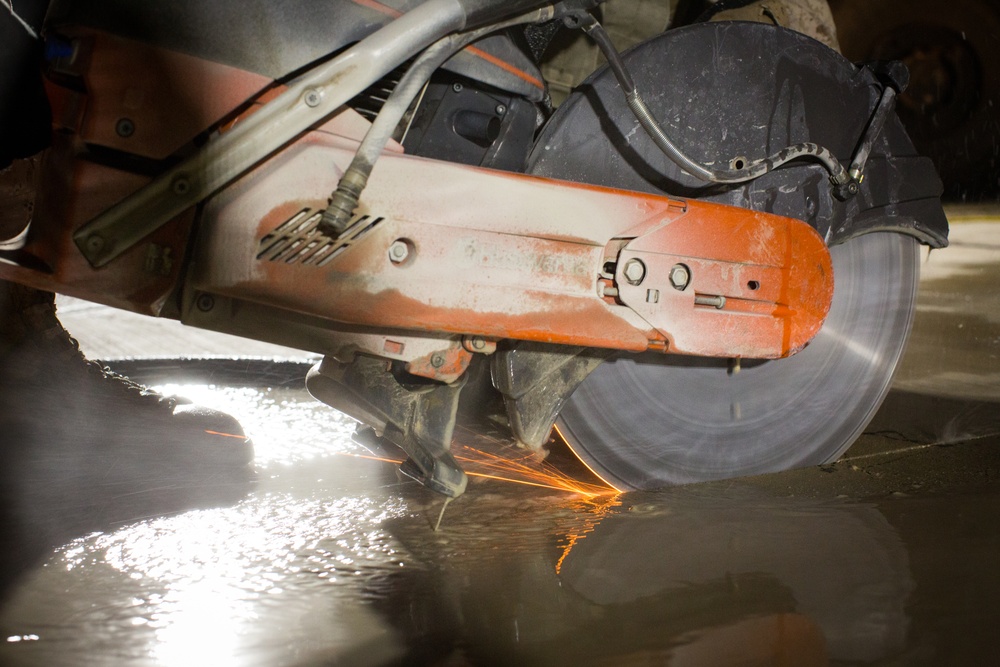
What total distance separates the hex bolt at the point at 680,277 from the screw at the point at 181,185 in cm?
80

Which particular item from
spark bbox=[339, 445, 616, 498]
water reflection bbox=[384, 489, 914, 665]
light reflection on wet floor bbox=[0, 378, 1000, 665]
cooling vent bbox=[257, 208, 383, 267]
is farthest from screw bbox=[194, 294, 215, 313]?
spark bbox=[339, 445, 616, 498]

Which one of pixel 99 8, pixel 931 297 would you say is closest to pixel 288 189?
pixel 99 8

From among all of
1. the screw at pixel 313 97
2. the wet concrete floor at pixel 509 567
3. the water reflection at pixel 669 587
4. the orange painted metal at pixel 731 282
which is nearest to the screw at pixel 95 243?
the screw at pixel 313 97

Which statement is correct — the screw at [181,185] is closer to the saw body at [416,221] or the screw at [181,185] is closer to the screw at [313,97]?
the saw body at [416,221]

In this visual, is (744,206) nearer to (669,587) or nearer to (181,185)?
(669,587)

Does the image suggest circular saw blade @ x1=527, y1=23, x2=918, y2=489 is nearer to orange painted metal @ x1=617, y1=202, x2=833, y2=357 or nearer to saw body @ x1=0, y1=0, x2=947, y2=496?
saw body @ x1=0, y1=0, x2=947, y2=496

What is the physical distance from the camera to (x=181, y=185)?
1.20 metres

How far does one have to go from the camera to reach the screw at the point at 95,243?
1206 mm

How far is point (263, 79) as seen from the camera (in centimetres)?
125

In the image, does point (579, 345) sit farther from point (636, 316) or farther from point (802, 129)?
point (802, 129)

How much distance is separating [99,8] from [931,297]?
9.10 ft

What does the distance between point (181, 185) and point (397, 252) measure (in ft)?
1.07

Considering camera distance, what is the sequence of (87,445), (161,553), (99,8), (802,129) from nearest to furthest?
(99,8)
(161,553)
(802,129)
(87,445)

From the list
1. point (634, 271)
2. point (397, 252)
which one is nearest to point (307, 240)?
point (397, 252)
